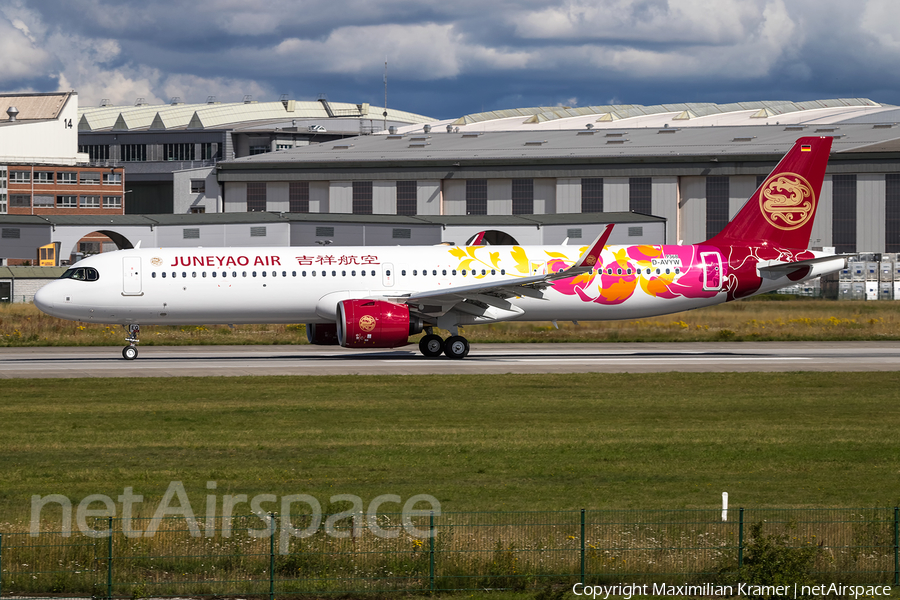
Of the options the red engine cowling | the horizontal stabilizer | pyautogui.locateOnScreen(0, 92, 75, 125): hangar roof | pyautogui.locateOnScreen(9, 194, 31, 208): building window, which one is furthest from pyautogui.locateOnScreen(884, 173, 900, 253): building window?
pyautogui.locateOnScreen(0, 92, 75, 125): hangar roof

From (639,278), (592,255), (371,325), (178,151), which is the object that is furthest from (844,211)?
(178,151)

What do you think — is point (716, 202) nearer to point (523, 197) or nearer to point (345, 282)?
point (523, 197)

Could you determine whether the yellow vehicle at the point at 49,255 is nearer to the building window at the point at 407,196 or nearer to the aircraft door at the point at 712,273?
the building window at the point at 407,196

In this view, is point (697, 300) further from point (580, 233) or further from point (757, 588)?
point (580, 233)

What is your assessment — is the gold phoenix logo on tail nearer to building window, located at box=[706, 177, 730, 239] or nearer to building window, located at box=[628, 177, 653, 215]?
building window, located at box=[706, 177, 730, 239]

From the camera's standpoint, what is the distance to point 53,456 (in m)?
19.9

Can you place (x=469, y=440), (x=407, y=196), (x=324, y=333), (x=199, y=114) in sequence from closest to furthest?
(x=469, y=440) < (x=324, y=333) < (x=407, y=196) < (x=199, y=114)

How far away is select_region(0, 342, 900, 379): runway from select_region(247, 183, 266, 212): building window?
2261 inches

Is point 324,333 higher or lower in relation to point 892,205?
lower

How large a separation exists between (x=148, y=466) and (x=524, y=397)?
38.8 ft

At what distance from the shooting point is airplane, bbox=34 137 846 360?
37938 millimetres

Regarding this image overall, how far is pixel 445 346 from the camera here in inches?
1542

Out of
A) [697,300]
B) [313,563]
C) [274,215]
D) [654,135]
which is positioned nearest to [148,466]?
[313,563]

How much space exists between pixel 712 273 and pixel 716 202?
55255 millimetres
